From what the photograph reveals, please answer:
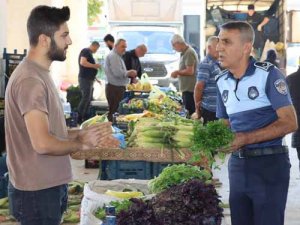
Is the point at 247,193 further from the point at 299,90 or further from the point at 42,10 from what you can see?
the point at 299,90

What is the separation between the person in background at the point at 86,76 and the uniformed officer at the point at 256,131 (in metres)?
11.7

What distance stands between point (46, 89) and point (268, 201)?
1.49m

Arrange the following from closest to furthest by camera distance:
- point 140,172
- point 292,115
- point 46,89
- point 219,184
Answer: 1. point 46,89
2. point 292,115
3. point 140,172
4. point 219,184

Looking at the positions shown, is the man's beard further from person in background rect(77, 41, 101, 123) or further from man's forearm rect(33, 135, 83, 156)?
person in background rect(77, 41, 101, 123)

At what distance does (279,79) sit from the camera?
13.6 ft

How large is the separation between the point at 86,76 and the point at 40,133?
40.8 ft

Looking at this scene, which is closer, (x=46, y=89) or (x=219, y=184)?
(x=46, y=89)

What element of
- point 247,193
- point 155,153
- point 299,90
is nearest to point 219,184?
point 299,90

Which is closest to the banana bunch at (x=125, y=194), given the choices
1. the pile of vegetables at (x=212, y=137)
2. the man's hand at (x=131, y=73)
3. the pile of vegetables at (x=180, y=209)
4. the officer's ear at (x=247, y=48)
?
the pile of vegetables at (x=212, y=137)

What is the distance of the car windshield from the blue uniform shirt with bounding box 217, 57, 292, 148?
15197mm

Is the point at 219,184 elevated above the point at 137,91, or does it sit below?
below

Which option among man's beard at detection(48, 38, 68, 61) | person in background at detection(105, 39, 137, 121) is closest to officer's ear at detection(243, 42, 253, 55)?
man's beard at detection(48, 38, 68, 61)

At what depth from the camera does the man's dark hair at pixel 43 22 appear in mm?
3764

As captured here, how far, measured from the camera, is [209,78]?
9500 millimetres
